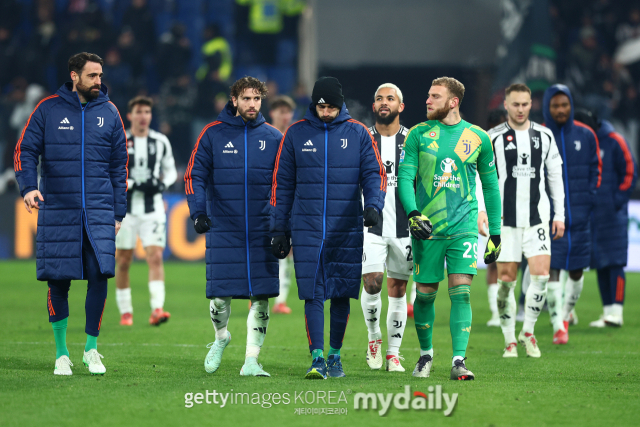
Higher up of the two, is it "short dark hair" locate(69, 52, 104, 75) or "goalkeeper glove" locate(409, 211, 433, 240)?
"short dark hair" locate(69, 52, 104, 75)

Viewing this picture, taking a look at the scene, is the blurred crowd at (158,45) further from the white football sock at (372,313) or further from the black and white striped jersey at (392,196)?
the white football sock at (372,313)

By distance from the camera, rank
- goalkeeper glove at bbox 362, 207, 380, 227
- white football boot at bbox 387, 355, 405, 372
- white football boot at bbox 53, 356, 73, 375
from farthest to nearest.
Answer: white football boot at bbox 387, 355, 405, 372
white football boot at bbox 53, 356, 73, 375
goalkeeper glove at bbox 362, 207, 380, 227

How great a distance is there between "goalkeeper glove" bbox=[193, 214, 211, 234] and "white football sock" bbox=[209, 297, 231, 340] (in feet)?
2.14

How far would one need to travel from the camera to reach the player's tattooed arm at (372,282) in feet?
22.8

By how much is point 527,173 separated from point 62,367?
4.35 m

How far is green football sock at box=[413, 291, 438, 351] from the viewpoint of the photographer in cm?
646

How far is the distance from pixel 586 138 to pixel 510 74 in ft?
A: 32.5

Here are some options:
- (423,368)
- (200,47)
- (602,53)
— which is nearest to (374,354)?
(423,368)

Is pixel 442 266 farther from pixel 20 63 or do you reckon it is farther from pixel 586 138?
pixel 20 63

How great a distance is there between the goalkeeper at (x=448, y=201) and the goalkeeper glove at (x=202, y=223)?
1432 mm

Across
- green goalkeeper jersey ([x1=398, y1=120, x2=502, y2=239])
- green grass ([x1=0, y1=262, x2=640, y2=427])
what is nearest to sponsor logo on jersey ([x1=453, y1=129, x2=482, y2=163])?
green goalkeeper jersey ([x1=398, y1=120, x2=502, y2=239])

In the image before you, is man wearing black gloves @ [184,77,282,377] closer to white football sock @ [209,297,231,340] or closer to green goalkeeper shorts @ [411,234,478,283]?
white football sock @ [209,297,231,340]

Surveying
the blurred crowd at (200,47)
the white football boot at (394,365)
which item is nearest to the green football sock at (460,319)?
the white football boot at (394,365)

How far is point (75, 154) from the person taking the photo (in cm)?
636
